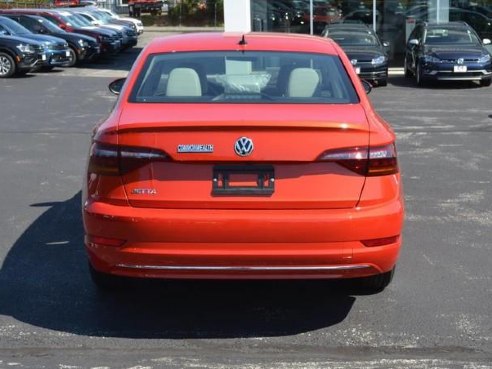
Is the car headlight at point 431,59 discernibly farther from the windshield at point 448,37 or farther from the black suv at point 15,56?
the black suv at point 15,56

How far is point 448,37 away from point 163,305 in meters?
17.7

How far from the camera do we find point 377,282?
18.4 feet

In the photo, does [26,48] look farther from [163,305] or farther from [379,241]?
[379,241]

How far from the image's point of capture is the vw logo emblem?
15.4 ft

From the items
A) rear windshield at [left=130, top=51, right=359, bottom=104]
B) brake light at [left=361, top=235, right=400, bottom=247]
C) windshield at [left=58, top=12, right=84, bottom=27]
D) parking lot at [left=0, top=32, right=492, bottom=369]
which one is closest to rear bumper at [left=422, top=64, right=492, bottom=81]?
parking lot at [left=0, top=32, right=492, bottom=369]

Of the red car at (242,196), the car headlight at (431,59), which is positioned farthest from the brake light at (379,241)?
the car headlight at (431,59)

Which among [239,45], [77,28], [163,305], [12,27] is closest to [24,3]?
[77,28]

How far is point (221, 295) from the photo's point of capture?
5730 millimetres

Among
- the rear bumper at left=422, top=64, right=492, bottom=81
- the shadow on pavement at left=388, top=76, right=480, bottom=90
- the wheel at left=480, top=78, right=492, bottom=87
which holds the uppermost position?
the rear bumper at left=422, top=64, right=492, bottom=81

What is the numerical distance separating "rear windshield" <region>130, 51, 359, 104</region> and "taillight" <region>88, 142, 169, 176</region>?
1.85 feet

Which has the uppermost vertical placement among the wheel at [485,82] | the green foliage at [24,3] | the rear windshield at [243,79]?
the green foliage at [24,3]

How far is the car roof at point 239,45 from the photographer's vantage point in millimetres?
5906

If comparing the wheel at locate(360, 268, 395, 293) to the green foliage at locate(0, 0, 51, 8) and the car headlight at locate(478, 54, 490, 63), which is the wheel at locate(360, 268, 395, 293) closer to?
the car headlight at locate(478, 54, 490, 63)

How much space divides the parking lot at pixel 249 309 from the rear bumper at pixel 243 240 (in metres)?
0.44
